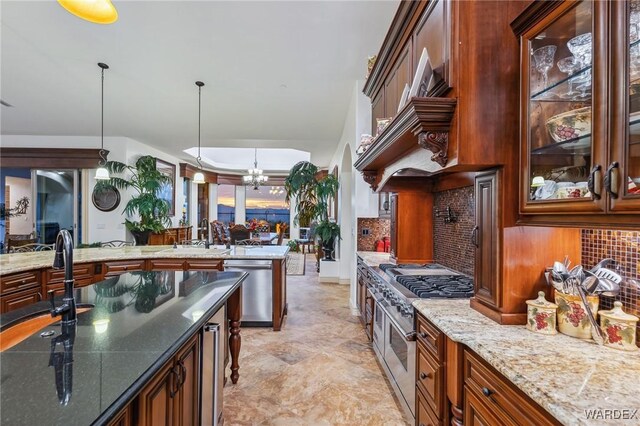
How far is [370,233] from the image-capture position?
4090 millimetres

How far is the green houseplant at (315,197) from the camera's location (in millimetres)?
5809

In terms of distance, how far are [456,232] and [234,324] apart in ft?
6.49

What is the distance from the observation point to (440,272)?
2.52 m

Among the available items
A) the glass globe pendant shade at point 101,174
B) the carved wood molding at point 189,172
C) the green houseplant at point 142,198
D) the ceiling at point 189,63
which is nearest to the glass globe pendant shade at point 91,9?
the ceiling at point 189,63

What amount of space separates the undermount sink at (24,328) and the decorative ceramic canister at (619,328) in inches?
87.5

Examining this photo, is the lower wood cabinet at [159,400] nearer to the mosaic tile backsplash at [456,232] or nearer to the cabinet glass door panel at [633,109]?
the cabinet glass door panel at [633,109]

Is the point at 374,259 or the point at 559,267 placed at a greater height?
the point at 559,267

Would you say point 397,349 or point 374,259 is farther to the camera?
point 374,259

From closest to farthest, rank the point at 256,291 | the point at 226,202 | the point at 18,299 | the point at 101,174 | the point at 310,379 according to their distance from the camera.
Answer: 1. the point at 310,379
2. the point at 18,299
3. the point at 256,291
4. the point at 101,174
5. the point at 226,202

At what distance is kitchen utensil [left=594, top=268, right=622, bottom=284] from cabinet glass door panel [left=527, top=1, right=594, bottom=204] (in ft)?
1.17

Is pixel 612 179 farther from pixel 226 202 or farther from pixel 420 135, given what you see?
pixel 226 202

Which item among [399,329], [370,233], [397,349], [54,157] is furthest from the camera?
[54,157]

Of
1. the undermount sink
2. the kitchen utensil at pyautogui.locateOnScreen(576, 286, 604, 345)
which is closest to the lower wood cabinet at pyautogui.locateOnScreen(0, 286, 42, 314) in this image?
the undermount sink

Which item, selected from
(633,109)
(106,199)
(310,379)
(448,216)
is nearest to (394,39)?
(448,216)
